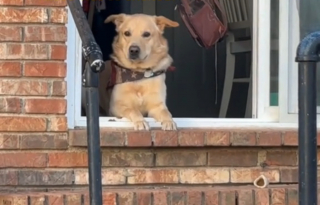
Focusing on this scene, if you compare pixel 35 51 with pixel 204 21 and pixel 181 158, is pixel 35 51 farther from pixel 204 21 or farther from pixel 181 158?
pixel 204 21

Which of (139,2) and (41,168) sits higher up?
(139,2)

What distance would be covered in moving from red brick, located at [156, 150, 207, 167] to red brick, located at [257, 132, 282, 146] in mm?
297

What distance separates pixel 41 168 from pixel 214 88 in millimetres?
2690

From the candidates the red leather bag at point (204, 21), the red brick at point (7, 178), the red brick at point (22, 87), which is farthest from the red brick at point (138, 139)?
the red leather bag at point (204, 21)

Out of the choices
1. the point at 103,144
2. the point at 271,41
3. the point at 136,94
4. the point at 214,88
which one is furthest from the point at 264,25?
the point at 214,88

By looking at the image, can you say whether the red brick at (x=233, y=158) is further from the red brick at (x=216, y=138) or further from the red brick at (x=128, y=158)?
the red brick at (x=128, y=158)

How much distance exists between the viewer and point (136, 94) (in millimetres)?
4176


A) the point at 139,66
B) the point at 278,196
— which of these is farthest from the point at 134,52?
the point at 278,196

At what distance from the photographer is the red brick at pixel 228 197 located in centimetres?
358

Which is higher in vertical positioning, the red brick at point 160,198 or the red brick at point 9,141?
the red brick at point 9,141

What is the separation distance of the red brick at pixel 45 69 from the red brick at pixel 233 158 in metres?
0.88

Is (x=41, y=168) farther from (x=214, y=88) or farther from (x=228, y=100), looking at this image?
(x=214, y=88)

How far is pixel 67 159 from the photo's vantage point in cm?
362

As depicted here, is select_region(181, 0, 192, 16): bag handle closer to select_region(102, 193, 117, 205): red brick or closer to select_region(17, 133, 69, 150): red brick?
select_region(17, 133, 69, 150): red brick
